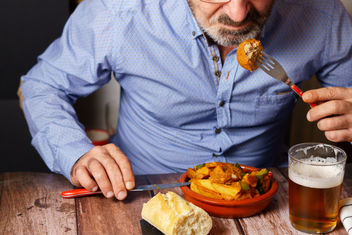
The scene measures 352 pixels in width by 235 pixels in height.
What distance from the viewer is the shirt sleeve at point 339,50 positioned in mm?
1770

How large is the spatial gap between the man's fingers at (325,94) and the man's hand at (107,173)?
548 mm

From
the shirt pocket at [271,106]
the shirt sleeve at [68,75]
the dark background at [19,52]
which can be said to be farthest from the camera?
Answer: the dark background at [19,52]

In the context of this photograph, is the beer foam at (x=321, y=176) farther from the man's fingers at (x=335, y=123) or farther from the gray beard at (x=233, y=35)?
the gray beard at (x=233, y=35)

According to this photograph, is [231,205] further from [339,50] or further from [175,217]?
[339,50]

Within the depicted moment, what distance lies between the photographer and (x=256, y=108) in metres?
1.72

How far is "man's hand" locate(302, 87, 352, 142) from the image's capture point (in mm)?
1298

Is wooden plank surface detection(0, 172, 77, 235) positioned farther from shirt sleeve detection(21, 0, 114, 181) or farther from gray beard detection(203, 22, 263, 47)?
gray beard detection(203, 22, 263, 47)

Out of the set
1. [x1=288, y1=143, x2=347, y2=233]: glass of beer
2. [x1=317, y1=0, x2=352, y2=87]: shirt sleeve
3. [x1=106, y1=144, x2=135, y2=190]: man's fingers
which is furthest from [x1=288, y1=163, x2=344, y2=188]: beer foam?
[x1=317, y1=0, x2=352, y2=87]: shirt sleeve

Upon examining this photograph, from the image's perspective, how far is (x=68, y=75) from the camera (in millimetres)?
1770

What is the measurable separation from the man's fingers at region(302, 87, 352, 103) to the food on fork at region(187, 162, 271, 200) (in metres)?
0.25

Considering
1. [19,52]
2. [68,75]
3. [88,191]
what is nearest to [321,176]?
[88,191]

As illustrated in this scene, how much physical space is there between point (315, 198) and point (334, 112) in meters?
0.35

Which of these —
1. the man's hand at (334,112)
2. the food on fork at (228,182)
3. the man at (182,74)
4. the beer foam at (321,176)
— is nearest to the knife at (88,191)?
the food on fork at (228,182)

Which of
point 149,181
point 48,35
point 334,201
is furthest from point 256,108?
point 48,35
